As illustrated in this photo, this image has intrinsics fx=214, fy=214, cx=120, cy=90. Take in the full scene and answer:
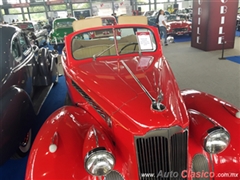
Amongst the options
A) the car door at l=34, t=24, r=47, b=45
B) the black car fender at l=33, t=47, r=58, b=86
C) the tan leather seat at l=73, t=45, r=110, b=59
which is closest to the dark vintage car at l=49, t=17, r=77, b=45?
the car door at l=34, t=24, r=47, b=45

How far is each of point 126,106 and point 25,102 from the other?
71.7 inches

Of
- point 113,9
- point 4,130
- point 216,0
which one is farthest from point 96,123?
point 113,9

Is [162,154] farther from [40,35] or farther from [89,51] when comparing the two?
[40,35]

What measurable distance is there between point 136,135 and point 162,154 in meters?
0.28

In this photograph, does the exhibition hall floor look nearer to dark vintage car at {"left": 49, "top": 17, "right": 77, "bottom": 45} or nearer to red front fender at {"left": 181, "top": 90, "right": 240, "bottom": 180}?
red front fender at {"left": 181, "top": 90, "right": 240, "bottom": 180}

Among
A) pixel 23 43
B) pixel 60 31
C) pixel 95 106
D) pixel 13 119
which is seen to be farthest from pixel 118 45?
pixel 60 31

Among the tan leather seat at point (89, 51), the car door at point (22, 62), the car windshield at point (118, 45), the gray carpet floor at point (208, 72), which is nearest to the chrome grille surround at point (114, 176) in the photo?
the car windshield at point (118, 45)

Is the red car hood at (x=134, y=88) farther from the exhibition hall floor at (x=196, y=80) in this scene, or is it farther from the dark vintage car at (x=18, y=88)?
the exhibition hall floor at (x=196, y=80)

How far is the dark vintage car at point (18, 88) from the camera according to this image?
2600 mm

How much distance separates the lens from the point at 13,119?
2693mm

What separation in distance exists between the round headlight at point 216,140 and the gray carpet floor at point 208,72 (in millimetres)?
2574

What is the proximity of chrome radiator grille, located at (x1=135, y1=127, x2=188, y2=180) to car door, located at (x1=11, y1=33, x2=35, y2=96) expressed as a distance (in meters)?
2.45

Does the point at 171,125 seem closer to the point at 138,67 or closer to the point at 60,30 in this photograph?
the point at 138,67

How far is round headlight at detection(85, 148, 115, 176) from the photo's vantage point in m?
1.60
